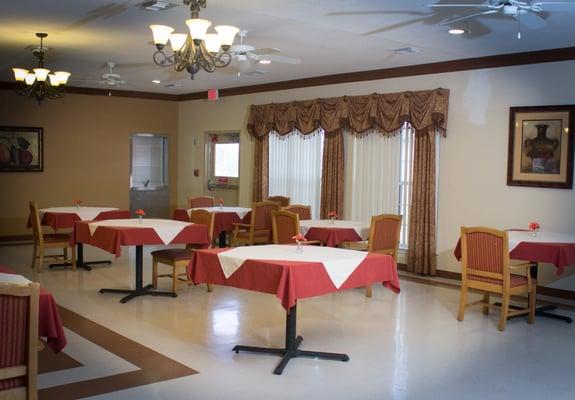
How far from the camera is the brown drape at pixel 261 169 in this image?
1105 cm

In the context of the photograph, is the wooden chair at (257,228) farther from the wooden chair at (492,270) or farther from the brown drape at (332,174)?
the wooden chair at (492,270)

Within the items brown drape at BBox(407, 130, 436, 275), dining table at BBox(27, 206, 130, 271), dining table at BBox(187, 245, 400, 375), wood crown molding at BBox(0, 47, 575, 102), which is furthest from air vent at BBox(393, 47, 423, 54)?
dining table at BBox(27, 206, 130, 271)

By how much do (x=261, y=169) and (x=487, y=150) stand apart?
4286mm

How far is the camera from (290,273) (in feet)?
14.2

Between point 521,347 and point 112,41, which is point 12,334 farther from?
point 112,41

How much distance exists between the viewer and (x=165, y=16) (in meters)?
6.15

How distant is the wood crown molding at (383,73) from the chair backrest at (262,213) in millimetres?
2133

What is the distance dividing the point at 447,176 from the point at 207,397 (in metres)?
5.17

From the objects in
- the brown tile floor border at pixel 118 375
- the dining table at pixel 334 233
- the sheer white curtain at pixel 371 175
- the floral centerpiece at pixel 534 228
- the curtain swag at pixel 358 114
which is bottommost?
the brown tile floor border at pixel 118 375

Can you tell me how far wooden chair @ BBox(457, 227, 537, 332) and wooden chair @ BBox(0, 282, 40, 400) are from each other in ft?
13.4

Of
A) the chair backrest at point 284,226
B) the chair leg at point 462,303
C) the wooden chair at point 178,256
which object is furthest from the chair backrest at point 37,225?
the chair leg at point 462,303
